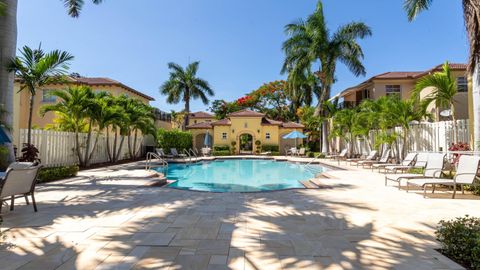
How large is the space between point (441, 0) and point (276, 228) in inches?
382

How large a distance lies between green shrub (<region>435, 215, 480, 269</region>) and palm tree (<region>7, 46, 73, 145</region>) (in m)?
10.5

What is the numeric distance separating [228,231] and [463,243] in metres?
2.92

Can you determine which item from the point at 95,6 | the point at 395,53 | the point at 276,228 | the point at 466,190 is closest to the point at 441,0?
the point at 466,190

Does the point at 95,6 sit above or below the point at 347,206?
above

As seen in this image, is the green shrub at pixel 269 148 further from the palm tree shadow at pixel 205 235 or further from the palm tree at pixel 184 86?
the palm tree shadow at pixel 205 235

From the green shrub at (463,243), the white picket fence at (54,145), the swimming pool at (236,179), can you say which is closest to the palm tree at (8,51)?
the white picket fence at (54,145)

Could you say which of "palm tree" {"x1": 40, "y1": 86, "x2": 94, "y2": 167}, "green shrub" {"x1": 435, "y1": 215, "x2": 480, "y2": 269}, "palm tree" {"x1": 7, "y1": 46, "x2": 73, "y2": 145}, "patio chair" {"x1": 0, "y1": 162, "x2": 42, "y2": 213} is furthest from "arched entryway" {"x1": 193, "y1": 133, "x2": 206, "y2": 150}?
"green shrub" {"x1": 435, "y1": 215, "x2": 480, "y2": 269}

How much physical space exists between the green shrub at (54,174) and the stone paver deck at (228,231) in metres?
2.83

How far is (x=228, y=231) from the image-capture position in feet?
13.5

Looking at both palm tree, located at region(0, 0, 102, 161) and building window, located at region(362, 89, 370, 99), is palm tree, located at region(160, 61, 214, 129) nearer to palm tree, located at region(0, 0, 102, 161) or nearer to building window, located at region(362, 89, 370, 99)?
building window, located at region(362, 89, 370, 99)

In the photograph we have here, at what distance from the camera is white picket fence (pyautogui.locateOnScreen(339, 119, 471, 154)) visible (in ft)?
36.9

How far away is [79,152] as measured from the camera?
552 inches

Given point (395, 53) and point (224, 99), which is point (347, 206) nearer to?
point (395, 53)

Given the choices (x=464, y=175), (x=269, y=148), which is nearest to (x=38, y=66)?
(x=464, y=175)
